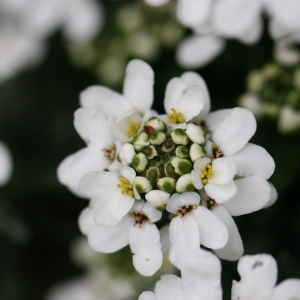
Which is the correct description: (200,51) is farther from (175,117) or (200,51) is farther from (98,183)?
(98,183)

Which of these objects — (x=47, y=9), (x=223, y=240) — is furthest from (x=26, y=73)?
(x=223, y=240)

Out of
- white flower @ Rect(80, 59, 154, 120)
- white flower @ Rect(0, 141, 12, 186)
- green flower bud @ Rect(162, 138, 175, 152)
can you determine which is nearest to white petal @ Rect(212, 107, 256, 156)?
green flower bud @ Rect(162, 138, 175, 152)

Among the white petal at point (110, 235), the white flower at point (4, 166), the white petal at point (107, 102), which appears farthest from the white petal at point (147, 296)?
the white flower at point (4, 166)

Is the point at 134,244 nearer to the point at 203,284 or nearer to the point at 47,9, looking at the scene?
the point at 203,284

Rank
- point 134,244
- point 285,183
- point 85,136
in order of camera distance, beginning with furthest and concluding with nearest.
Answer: point 285,183 < point 85,136 < point 134,244

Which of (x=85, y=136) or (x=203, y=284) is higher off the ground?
(x=85, y=136)

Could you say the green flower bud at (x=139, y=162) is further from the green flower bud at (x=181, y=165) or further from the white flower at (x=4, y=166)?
the white flower at (x=4, y=166)

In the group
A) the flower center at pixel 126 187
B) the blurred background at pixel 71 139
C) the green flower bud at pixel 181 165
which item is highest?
the green flower bud at pixel 181 165
